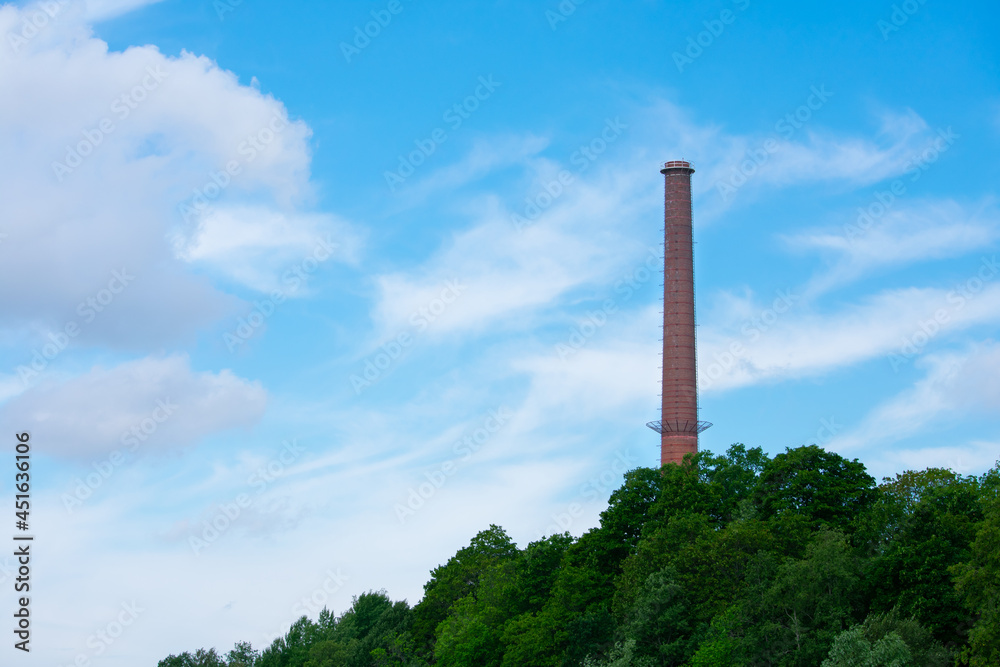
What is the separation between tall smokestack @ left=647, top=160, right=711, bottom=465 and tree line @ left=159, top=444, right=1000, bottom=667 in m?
14.1

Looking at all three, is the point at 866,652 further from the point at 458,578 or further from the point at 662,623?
the point at 458,578

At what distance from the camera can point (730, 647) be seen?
54938 mm

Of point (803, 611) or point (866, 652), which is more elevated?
point (803, 611)

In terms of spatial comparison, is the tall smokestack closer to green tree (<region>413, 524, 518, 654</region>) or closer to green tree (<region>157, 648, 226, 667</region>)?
green tree (<region>413, 524, 518, 654</region>)

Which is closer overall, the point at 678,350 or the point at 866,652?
the point at 866,652

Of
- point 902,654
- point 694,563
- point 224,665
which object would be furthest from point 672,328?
point 224,665

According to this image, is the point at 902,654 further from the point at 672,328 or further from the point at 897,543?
the point at 672,328

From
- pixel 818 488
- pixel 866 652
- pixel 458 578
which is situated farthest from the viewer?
pixel 458 578

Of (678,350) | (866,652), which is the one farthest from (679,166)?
(866,652)

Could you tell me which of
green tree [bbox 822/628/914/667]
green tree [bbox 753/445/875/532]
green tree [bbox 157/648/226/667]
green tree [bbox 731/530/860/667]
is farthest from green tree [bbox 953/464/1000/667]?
green tree [bbox 157/648/226/667]

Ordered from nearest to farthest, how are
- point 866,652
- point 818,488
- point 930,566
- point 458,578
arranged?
point 866,652
point 930,566
point 818,488
point 458,578

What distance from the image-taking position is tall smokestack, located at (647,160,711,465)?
320 feet

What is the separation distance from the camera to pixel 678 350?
9775cm

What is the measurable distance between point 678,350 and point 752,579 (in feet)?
138
